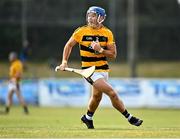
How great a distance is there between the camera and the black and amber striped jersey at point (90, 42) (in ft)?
52.9

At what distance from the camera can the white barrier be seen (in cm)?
3441

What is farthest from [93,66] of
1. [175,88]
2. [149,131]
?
[175,88]

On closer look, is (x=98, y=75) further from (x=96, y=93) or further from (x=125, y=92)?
(x=125, y=92)

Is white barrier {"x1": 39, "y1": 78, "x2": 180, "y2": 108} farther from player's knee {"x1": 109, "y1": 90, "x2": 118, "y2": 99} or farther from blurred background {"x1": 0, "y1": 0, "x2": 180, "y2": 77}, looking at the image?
player's knee {"x1": 109, "y1": 90, "x2": 118, "y2": 99}

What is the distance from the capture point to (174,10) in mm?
53031

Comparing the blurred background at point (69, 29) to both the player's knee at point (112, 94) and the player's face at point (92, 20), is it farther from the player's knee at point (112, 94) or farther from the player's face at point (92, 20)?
the player's knee at point (112, 94)

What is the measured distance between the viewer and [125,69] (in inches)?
1922

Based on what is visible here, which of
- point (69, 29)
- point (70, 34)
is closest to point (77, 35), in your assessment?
point (70, 34)

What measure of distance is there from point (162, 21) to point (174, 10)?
6.05ft

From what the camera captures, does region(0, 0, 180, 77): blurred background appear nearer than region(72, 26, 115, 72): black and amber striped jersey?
No

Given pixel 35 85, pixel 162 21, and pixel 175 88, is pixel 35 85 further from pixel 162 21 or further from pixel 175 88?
pixel 162 21

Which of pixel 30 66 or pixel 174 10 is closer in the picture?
pixel 30 66

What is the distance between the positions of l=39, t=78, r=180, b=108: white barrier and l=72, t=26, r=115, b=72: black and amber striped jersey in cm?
1822

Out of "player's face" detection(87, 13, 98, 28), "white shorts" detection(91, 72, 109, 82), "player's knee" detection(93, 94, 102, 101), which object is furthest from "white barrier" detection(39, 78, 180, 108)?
"player's face" detection(87, 13, 98, 28)
